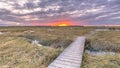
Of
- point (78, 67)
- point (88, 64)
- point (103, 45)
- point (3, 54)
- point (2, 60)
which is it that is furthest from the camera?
point (103, 45)

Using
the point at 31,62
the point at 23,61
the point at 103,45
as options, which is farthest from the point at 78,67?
the point at 103,45

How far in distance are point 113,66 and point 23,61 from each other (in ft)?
25.7

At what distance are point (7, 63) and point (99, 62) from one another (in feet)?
26.9

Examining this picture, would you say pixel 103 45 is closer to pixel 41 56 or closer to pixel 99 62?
pixel 99 62

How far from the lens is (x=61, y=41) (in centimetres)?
2577

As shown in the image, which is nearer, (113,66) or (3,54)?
(113,66)

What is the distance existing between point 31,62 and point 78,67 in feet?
14.8

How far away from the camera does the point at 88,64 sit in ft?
39.9

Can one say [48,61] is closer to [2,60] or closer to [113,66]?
[2,60]

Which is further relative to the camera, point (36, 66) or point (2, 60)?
point (2, 60)

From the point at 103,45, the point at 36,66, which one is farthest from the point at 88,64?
the point at 103,45

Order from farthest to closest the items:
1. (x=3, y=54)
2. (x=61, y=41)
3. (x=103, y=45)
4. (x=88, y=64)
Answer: (x=61, y=41) < (x=103, y=45) < (x=3, y=54) < (x=88, y=64)

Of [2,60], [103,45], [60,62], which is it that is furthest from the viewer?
[103,45]

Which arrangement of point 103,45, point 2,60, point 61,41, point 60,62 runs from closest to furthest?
point 60,62
point 2,60
point 103,45
point 61,41
